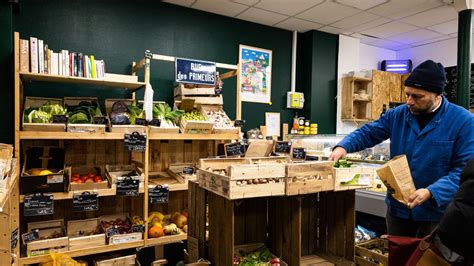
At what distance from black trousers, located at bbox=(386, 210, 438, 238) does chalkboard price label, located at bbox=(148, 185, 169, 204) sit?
2.06 meters

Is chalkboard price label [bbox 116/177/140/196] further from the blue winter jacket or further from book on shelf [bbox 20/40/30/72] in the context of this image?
the blue winter jacket

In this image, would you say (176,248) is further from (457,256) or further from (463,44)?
(463,44)

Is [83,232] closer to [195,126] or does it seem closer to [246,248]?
[195,126]

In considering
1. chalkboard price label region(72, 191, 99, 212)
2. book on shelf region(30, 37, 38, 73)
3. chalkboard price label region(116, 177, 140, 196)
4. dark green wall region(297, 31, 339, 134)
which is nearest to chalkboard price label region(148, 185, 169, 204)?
chalkboard price label region(116, 177, 140, 196)

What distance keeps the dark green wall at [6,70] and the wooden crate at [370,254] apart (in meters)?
3.22

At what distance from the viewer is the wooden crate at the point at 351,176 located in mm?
2018

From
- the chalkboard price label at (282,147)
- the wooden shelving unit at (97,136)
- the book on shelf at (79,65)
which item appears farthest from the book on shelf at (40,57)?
the chalkboard price label at (282,147)

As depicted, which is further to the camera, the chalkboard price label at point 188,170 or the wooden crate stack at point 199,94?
the wooden crate stack at point 199,94

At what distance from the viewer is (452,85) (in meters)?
5.83

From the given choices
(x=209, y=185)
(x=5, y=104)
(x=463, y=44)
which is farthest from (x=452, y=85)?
(x=5, y=104)

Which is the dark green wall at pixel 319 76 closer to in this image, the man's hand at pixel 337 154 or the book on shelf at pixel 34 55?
the man's hand at pixel 337 154

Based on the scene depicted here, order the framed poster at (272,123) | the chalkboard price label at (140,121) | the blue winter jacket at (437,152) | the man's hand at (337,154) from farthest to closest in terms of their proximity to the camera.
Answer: the framed poster at (272,123), the chalkboard price label at (140,121), the man's hand at (337,154), the blue winter jacket at (437,152)

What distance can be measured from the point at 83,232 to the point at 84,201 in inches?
22.6

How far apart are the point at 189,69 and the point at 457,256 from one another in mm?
2818
